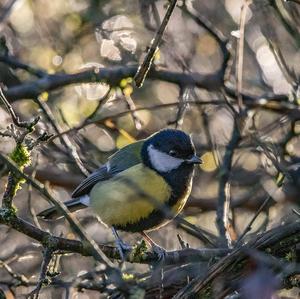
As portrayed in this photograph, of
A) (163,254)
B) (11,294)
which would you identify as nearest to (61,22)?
(163,254)

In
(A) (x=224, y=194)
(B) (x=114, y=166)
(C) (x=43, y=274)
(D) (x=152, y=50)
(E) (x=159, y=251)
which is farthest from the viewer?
(B) (x=114, y=166)

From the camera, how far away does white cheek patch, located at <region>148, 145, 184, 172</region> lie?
15.6ft

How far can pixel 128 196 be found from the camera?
14.9 feet

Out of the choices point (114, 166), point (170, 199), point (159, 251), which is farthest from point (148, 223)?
point (114, 166)

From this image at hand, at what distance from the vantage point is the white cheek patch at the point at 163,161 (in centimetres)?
476

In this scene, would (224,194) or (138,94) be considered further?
(138,94)

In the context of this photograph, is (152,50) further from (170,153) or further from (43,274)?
(170,153)

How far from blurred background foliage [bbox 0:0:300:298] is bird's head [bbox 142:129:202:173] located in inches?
7.5

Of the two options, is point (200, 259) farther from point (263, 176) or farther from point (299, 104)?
point (263, 176)

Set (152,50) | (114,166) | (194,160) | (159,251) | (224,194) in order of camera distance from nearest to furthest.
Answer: (152,50) < (159,251) < (224,194) < (194,160) < (114,166)

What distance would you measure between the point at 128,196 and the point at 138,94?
8.14 ft

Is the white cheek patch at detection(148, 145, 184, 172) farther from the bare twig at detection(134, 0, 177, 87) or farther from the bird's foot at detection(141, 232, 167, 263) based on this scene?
the bare twig at detection(134, 0, 177, 87)

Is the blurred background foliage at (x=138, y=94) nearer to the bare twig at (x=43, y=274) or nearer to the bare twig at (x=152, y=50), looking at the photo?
the bare twig at (x=152, y=50)

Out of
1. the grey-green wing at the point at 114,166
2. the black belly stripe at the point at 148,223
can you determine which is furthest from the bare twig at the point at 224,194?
the grey-green wing at the point at 114,166
